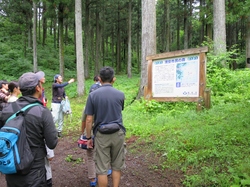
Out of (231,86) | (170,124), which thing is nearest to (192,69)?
(170,124)

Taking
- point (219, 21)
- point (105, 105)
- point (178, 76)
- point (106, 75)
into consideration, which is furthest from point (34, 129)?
point (219, 21)

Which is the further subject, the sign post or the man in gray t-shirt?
the sign post

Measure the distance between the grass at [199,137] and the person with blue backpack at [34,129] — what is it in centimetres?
237

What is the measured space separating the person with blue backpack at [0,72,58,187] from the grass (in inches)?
93.4

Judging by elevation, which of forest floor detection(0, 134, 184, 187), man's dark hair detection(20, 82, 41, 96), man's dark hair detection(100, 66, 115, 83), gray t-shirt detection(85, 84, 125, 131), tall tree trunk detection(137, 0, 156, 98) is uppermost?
tall tree trunk detection(137, 0, 156, 98)

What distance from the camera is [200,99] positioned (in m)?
6.20

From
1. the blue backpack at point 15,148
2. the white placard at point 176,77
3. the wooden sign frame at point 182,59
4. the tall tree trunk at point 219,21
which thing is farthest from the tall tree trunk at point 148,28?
the blue backpack at point 15,148

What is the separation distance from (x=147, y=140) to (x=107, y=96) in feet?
8.62

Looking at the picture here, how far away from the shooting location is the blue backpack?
1990 millimetres

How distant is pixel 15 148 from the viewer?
79.6 inches

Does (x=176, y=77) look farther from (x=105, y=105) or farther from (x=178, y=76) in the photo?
(x=105, y=105)

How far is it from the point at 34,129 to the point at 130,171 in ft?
8.33

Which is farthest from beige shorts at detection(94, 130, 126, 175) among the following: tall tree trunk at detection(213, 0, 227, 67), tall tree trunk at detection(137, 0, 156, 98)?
tall tree trunk at detection(213, 0, 227, 67)

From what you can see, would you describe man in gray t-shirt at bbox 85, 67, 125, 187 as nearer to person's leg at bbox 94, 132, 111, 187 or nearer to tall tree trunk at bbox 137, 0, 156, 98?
person's leg at bbox 94, 132, 111, 187
